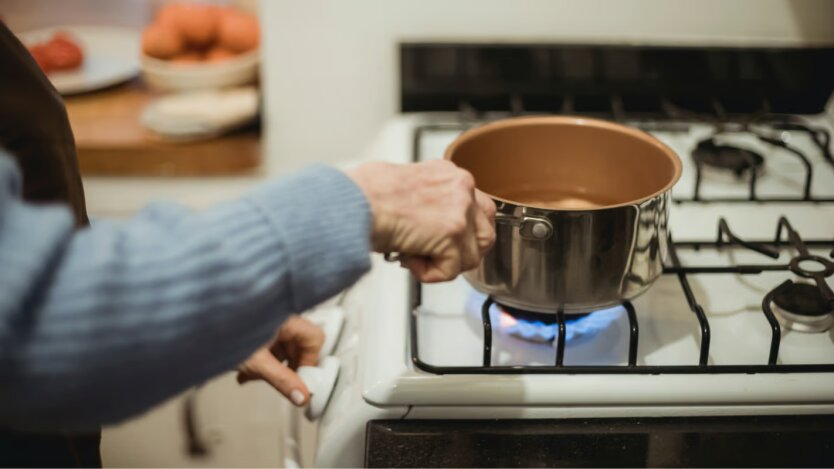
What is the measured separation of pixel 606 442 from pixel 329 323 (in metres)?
0.27

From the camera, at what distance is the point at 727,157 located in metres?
0.96

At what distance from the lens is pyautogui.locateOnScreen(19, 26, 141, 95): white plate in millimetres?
1278

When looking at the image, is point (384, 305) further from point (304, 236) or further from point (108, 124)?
point (108, 124)

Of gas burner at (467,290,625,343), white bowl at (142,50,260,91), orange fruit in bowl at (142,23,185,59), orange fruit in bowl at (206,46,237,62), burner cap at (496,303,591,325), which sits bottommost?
gas burner at (467,290,625,343)

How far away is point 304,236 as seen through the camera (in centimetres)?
46

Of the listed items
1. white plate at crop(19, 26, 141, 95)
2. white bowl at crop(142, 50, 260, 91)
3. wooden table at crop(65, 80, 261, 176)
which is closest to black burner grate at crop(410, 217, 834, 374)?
wooden table at crop(65, 80, 261, 176)

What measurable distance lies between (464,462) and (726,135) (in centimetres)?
61

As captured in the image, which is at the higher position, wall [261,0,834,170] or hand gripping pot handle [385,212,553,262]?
wall [261,0,834,170]

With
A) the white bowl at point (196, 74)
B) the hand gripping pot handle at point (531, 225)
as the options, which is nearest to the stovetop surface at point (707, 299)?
the hand gripping pot handle at point (531, 225)

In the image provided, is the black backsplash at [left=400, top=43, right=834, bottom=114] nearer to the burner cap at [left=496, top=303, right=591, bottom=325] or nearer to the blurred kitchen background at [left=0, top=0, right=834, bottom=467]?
the blurred kitchen background at [left=0, top=0, right=834, bottom=467]

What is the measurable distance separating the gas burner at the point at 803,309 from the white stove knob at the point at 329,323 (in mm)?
380

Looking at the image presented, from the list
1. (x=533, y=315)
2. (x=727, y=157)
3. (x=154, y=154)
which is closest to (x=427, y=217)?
(x=533, y=315)

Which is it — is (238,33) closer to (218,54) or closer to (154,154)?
(218,54)

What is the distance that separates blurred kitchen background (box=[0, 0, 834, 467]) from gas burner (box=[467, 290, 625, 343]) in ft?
1.51
